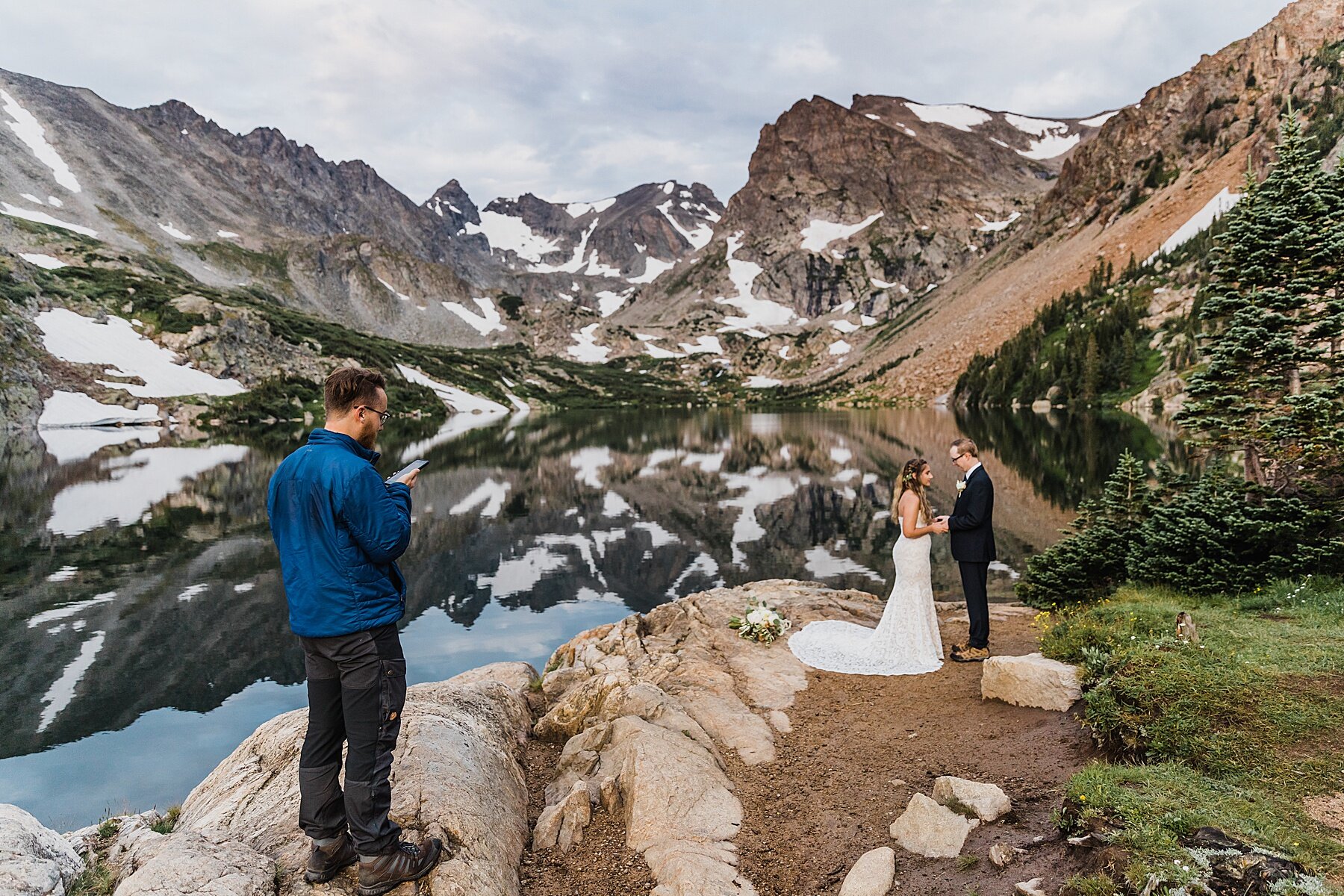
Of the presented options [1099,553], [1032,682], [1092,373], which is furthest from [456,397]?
[1032,682]

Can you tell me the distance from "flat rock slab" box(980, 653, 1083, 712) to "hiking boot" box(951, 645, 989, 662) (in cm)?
163

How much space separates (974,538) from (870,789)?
15.9 feet

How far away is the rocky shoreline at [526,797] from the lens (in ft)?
17.1

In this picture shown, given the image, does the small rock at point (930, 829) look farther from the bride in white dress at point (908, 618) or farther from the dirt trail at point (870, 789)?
the bride in white dress at point (908, 618)

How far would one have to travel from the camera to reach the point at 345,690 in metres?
4.87

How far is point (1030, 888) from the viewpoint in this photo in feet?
16.0

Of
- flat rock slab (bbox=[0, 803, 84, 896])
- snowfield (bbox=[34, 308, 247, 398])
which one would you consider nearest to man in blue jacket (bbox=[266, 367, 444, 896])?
flat rock slab (bbox=[0, 803, 84, 896])

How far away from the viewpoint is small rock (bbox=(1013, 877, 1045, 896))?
4789 millimetres

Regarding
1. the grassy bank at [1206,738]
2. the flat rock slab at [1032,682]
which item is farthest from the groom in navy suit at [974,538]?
the flat rock slab at [1032,682]

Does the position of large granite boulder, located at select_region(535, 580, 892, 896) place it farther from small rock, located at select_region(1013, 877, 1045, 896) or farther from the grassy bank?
the grassy bank

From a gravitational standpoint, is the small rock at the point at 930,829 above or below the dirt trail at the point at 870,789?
above

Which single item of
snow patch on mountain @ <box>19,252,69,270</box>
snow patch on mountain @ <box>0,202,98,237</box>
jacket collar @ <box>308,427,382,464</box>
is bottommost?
jacket collar @ <box>308,427,382,464</box>

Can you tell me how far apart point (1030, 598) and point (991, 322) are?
13604 cm

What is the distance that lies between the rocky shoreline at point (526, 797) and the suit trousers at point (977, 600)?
1.90 metres
